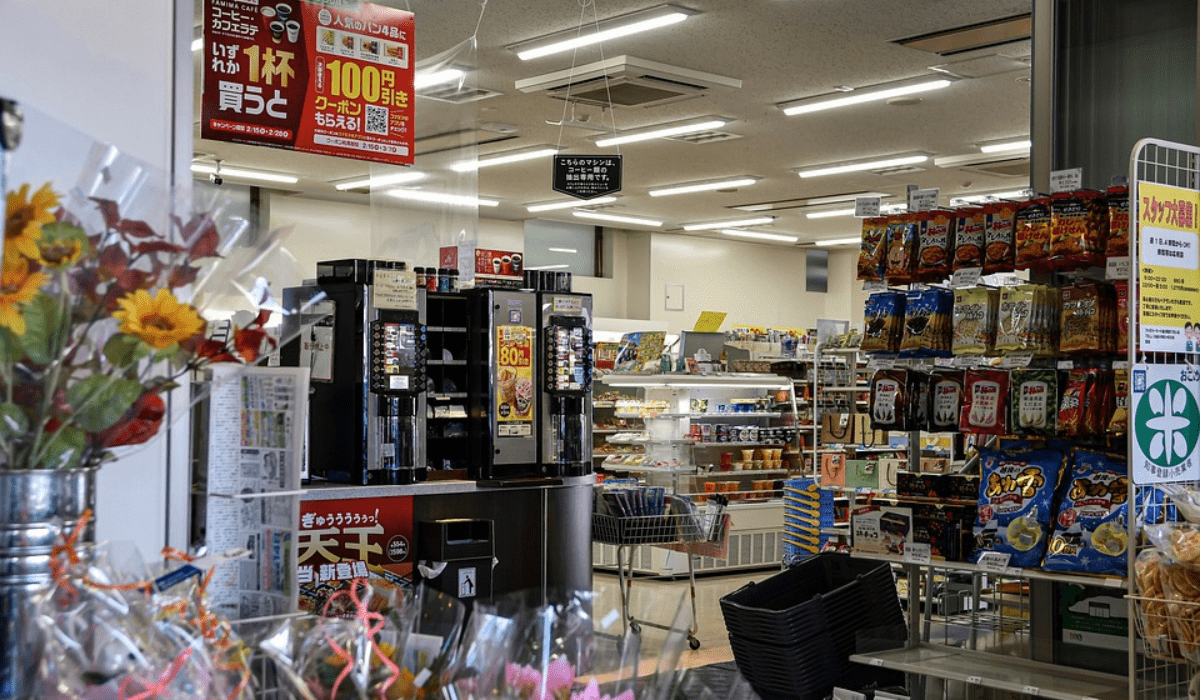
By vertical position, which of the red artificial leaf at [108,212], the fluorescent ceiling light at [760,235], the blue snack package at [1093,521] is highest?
the fluorescent ceiling light at [760,235]

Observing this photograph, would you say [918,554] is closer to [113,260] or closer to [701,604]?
[113,260]

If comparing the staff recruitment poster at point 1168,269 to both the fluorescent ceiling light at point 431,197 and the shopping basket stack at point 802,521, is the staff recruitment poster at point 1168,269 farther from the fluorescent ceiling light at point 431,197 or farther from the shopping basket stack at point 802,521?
the shopping basket stack at point 802,521

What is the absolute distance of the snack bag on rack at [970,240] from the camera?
13.4ft

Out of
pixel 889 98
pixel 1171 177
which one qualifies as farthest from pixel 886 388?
pixel 889 98

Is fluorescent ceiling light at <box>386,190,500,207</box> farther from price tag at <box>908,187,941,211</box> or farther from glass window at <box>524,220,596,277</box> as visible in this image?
glass window at <box>524,220,596,277</box>

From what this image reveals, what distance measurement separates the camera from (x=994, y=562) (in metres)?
3.81

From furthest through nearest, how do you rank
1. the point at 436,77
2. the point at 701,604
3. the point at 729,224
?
the point at 729,224 → the point at 701,604 → the point at 436,77

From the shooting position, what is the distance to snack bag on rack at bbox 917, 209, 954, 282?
420 centimetres

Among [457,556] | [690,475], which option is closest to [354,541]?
[457,556]

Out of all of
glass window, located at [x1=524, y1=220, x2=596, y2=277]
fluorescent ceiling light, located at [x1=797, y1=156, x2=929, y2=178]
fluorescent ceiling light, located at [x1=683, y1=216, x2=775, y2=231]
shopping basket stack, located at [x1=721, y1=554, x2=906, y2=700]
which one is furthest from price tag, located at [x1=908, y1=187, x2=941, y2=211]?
glass window, located at [x1=524, y1=220, x2=596, y2=277]

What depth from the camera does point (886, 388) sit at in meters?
4.29

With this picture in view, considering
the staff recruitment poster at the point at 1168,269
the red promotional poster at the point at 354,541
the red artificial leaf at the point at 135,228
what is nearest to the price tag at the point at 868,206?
the staff recruitment poster at the point at 1168,269

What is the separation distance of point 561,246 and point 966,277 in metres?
13.3

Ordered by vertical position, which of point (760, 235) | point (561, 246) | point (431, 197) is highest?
point (760, 235)
